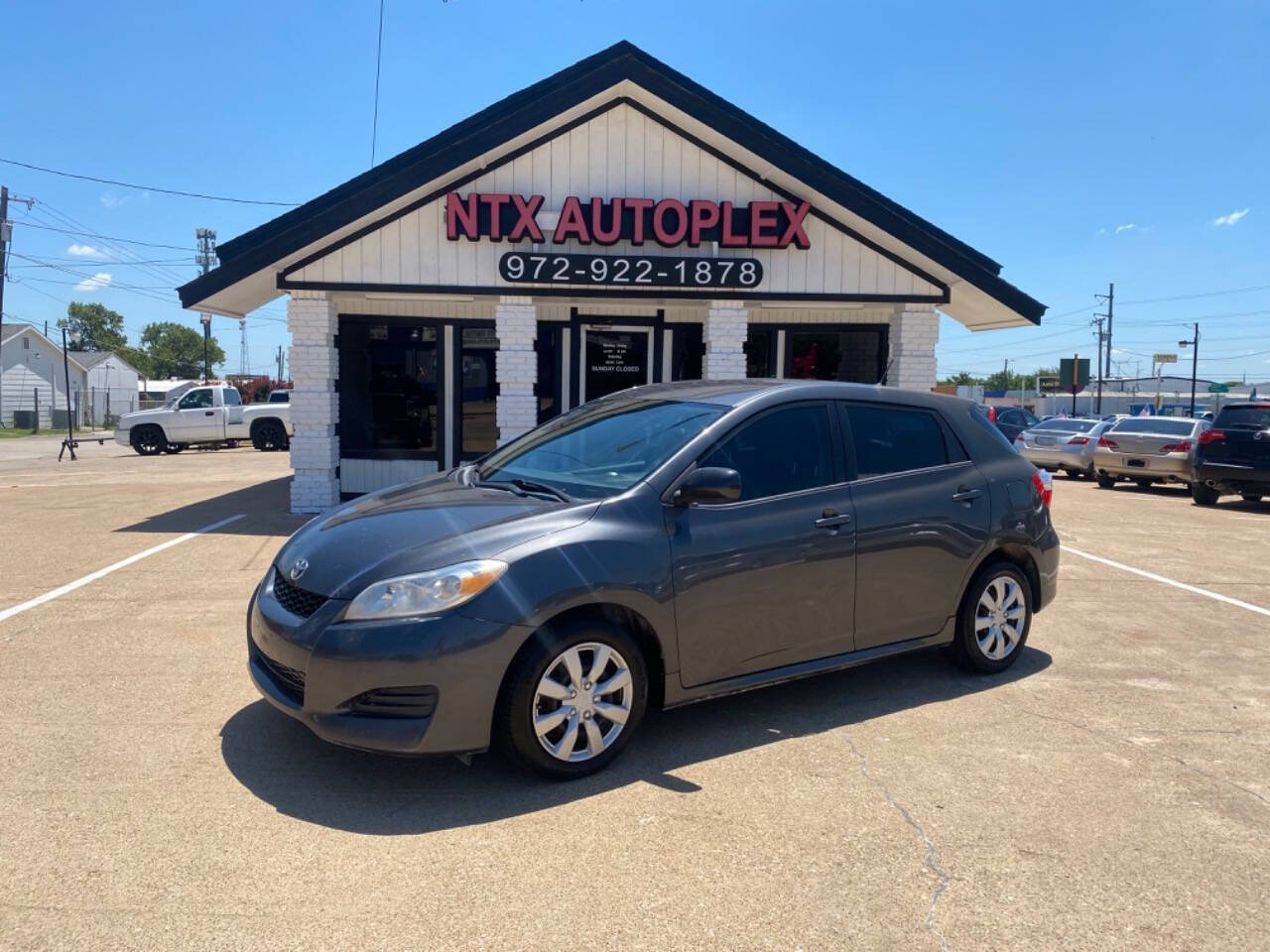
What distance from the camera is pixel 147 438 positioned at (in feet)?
83.4

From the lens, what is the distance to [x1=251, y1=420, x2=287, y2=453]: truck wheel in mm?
26250

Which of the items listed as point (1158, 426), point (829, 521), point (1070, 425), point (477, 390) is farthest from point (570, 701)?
point (1070, 425)

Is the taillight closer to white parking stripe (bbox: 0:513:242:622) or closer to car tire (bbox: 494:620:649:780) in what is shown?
car tire (bbox: 494:620:649:780)

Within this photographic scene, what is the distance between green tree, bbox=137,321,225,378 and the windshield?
5318 inches

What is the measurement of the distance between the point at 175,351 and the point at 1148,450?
136m

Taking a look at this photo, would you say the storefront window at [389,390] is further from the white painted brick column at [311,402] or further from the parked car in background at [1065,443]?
the parked car in background at [1065,443]

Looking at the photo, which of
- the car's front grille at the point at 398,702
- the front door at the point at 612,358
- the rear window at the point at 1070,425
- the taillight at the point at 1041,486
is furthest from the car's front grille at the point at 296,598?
the rear window at the point at 1070,425

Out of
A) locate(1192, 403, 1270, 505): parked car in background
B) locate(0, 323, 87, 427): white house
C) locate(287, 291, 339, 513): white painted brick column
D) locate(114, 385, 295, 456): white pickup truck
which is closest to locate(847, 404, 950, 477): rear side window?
locate(287, 291, 339, 513): white painted brick column

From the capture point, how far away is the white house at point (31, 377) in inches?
2163

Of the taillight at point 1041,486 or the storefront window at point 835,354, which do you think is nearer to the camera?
the taillight at point 1041,486

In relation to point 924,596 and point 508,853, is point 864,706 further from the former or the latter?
point 508,853

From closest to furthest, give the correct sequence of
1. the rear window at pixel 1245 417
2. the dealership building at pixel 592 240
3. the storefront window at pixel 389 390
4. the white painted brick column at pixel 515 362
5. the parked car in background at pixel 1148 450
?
the dealership building at pixel 592 240 < the white painted brick column at pixel 515 362 < the storefront window at pixel 389 390 < the rear window at pixel 1245 417 < the parked car in background at pixel 1148 450

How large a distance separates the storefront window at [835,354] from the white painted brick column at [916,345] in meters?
2.04

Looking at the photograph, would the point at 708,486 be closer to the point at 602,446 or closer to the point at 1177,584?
the point at 602,446
